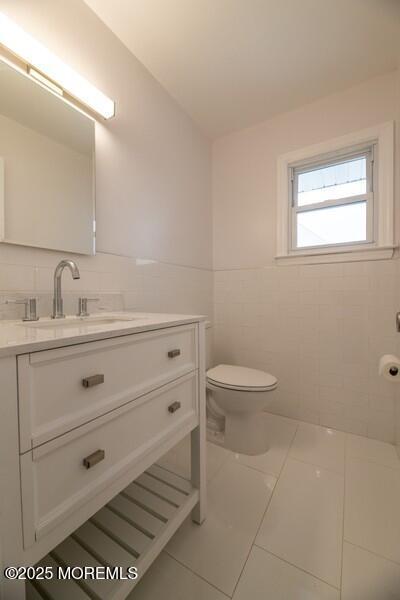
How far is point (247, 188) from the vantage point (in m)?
2.02

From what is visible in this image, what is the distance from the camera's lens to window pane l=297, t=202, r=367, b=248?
170 cm

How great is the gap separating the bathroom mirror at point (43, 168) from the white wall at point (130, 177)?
7 cm

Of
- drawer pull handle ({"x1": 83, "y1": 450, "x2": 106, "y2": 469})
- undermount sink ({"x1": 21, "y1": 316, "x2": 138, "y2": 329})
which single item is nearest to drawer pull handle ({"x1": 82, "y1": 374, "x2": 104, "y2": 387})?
drawer pull handle ({"x1": 83, "y1": 450, "x2": 106, "y2": 469})

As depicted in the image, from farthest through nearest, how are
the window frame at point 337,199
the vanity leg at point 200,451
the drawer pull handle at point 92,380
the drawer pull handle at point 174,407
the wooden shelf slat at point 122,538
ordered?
the window frame at point 337,199, the vanity leg at point 200,451, the drawer pull handle at point 174,407, the wooden shelf slat at point 122,538, the drawer pull handle at point 92,380

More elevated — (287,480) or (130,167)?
(130,167)

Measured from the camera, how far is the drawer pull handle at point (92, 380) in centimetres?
57

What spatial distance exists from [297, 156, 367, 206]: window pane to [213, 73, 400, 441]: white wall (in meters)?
0.21

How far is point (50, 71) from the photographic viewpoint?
1.02 m

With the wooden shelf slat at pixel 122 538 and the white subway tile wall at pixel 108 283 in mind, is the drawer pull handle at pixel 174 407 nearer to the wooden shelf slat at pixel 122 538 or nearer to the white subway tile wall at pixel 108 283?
the wooden shelf slat at pixel 122 538

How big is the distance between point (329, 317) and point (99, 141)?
175 centimetres

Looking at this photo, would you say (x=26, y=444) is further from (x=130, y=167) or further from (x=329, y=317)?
(x=329, y=317)

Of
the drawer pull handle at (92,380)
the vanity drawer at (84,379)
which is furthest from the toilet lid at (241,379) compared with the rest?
the drawer pull handle at (92,380)

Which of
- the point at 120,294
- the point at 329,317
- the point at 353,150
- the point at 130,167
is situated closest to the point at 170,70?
the point at 130,167

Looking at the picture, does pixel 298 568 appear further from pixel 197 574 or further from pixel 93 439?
pixel 93 439
